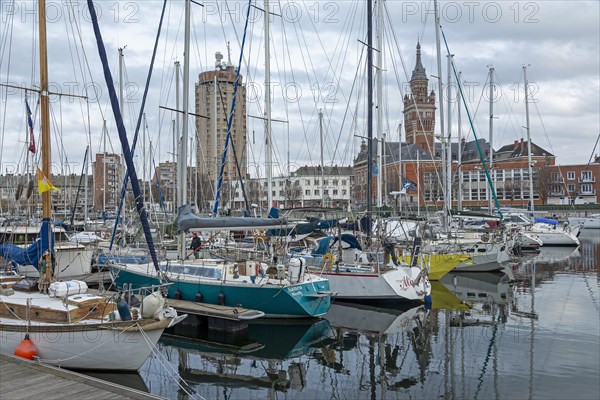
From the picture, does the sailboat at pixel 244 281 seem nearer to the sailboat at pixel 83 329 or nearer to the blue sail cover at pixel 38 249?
the blue sail cover at pixel 38 249

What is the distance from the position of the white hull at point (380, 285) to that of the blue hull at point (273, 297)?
3090 millimetres

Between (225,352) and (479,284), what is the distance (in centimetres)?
1757

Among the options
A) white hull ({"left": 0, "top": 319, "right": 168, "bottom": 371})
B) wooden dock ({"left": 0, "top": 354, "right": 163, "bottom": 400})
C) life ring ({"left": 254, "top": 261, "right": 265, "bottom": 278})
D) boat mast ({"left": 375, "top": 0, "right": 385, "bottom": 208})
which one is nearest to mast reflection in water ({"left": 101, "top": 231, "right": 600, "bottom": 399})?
white hull ({"left": 0, "top": 319, "right": 168, "bottom": 371})

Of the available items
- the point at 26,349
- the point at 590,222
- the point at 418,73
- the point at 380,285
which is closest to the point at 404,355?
the point at 380,285

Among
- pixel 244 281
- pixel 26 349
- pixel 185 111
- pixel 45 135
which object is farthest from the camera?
pixel 185 111

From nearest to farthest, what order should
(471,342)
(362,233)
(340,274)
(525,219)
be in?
(471,342) < (340,274) < (362,233) < (525,219)

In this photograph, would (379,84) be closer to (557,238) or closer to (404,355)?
(404,355)

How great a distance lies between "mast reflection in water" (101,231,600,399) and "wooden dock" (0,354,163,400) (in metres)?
3.00

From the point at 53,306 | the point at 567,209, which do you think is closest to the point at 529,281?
the point at 53,306

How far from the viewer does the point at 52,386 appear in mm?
9438

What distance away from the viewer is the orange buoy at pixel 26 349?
12188mm

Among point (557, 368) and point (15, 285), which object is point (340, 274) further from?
point (15, 285)

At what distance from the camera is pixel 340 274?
2264 centimetres

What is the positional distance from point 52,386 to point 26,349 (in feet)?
11.2
